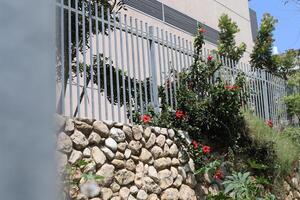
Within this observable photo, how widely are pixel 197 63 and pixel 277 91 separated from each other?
397cm

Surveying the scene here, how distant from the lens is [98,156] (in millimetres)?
5129

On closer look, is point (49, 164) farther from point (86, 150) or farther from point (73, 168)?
point (86, 150)

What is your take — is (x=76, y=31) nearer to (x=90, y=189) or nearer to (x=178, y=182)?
(x=90, y=189)

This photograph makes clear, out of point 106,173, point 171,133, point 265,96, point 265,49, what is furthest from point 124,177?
point 265,49

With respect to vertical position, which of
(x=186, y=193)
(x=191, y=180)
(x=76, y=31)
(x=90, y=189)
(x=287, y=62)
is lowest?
(x=186, y=193)

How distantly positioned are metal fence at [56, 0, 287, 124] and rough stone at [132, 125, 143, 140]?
0.16m

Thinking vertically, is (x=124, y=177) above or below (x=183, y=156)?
below

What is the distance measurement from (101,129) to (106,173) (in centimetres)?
51

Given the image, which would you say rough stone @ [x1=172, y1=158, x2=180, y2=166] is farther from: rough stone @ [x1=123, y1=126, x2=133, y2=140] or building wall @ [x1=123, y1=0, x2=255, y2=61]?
building wall @ [x1=123, y1=0, x2=255, y2=61]

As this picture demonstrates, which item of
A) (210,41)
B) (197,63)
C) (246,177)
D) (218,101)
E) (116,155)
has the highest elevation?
(210,41)

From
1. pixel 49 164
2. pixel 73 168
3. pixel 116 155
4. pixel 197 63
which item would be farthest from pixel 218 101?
pixel 49 164

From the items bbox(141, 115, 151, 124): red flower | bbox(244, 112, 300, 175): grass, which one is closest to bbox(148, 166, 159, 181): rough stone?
bbox(141, 115, 151, 124): red flower

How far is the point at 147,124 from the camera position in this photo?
622 centimetres

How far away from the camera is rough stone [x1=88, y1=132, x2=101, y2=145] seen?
17.0 feet
